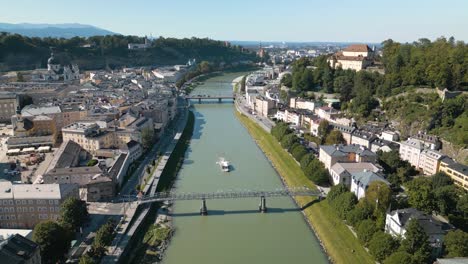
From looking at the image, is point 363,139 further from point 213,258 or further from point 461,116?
point 213,258

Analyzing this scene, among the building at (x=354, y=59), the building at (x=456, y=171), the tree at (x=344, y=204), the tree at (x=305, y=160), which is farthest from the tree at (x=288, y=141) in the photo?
the building at (x=354, y=59)

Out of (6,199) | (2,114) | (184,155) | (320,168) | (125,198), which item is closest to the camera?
(6,199)

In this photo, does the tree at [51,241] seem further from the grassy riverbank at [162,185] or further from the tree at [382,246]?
the tree at [382,246]

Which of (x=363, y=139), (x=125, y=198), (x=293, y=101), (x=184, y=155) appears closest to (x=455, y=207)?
(x=363, y=139)

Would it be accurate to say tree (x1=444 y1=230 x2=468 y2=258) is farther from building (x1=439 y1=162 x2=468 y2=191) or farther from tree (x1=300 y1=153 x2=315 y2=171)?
tree (x1=300 y1=153 x2=315 y2=171)

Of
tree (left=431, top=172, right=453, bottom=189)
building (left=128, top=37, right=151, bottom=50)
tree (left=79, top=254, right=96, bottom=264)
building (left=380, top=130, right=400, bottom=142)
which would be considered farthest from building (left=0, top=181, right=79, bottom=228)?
building (left=128, top=37, right=151, bottom=50)

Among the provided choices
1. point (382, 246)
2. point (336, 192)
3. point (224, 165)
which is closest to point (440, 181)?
point (336, 192)

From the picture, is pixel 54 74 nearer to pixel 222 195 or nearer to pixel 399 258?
pixel 222 195
